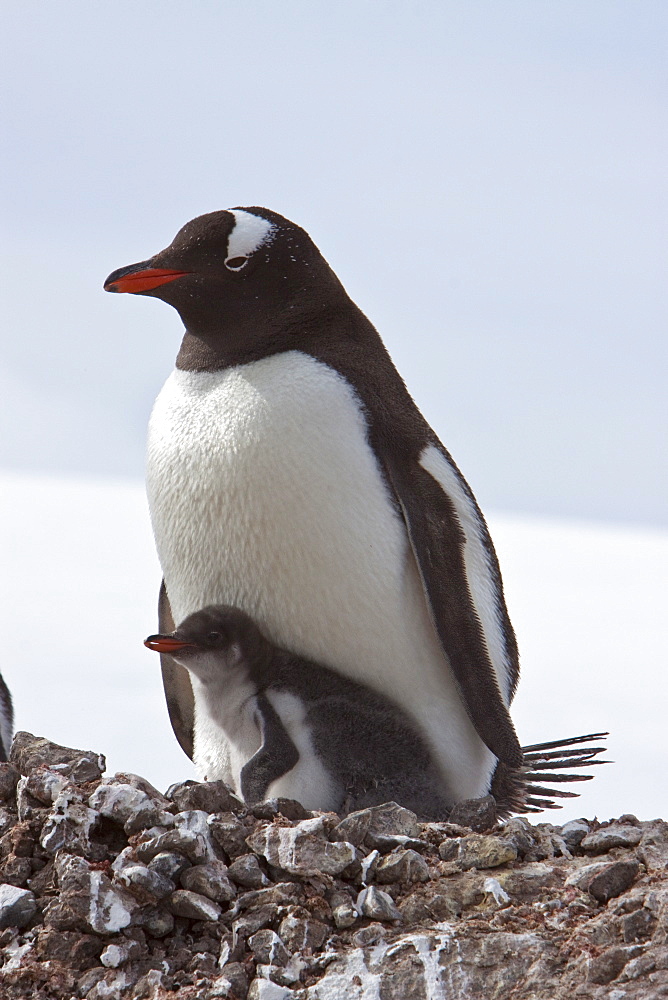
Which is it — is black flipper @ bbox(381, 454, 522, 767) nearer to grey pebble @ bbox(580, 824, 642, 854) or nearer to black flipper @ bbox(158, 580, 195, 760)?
grey pebble @ bbox(580, 824, 642, 854)

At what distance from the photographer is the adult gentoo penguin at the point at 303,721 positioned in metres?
3.31

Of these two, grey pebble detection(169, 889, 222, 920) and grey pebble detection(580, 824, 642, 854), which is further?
grey pebble detection(580, 824, 642, 854)

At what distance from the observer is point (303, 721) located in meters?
3.35

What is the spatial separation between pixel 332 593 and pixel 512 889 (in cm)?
97

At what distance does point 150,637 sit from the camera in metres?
3.33

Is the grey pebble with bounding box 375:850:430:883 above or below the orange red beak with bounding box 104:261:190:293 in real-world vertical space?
below

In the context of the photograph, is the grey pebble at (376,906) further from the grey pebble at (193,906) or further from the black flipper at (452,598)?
the black flipper at (452,598)

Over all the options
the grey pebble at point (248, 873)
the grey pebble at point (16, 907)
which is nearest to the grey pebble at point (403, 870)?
the grey pebble at point (248, 873)

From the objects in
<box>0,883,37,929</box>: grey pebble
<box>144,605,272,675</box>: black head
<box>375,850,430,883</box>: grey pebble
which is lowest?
<box>375,850,430,883</box>: grey pebble

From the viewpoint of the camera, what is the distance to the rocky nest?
249 centimetres

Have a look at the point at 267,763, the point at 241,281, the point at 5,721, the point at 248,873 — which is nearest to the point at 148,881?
the point at 248,873

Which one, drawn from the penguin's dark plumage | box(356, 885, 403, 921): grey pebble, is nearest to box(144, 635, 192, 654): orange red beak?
the penguin's dark plumage

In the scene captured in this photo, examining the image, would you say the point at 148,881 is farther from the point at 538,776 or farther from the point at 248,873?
the point at 538,776

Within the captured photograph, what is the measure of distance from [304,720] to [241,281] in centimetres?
119
